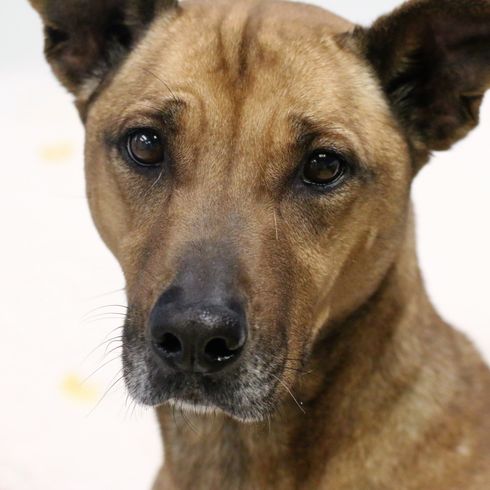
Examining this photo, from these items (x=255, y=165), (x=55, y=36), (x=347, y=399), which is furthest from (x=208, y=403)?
(x=55, y=36)

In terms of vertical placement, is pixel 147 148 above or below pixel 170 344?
above

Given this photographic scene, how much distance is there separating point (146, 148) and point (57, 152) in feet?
13.2

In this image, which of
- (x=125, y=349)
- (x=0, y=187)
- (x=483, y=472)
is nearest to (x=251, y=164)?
(x=125, y=349)

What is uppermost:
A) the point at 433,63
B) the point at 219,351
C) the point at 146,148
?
the point at 433,63

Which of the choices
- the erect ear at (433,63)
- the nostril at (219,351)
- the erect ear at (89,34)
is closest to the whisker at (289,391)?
the nostril at (219,351)

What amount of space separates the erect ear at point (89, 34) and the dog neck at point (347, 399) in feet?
3.66

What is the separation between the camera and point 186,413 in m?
3.21

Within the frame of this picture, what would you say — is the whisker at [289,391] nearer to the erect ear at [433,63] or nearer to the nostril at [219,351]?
the nostril at [219,351]

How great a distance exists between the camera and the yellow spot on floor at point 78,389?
4.99 m

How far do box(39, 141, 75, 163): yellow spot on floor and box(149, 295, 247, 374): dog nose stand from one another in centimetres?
432

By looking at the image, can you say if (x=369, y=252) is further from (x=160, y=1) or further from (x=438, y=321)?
(x=160, y=1)

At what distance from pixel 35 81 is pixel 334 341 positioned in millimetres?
5029

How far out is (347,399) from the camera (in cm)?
307

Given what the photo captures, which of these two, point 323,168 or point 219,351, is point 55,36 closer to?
point 323,168
